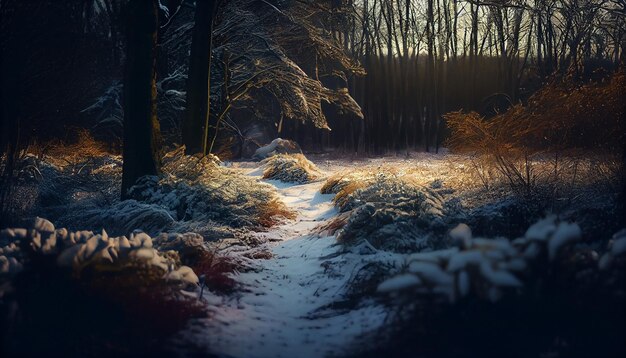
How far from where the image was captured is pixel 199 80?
9.76 metres

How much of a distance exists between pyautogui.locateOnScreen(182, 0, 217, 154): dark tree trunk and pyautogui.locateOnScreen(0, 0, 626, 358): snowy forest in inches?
1.4

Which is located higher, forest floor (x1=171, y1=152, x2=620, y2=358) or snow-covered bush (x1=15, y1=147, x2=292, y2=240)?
snow-covered bush (x1=15, y1=147, x2=292, y2=240)

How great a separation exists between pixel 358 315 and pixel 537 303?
146 cm

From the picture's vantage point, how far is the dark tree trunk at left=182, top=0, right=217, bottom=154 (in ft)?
31.2

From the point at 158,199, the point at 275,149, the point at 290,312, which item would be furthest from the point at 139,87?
the point at 275,149

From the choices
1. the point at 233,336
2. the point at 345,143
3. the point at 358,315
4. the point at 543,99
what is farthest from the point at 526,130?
the point at 345,143

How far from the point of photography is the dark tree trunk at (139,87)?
762 cm

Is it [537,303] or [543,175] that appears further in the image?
[543,175]

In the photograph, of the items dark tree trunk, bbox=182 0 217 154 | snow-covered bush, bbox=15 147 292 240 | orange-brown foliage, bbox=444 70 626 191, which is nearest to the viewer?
orange-brown foliage, bbox=444 70 626 191

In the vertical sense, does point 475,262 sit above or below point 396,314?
above

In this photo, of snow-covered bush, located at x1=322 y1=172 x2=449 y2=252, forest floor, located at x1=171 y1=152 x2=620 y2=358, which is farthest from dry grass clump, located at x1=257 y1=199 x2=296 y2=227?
snow-covered bush, located at x1=322 y1=172 x2=449 y2=252

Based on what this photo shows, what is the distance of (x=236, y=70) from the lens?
13.0 m

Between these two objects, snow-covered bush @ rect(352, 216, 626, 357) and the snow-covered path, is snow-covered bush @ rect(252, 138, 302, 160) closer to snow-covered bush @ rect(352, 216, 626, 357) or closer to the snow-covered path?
the snow-covered path

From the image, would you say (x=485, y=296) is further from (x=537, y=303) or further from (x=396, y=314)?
(x=396, y=314)
